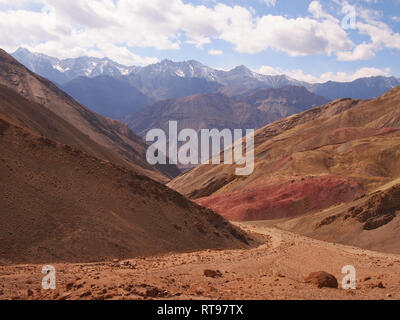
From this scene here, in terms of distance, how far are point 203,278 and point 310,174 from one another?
4183 cm

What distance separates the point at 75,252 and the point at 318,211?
33285 mm

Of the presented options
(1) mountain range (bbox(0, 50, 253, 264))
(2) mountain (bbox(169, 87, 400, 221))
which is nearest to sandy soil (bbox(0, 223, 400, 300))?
(1) mountain range (bbox(0, 50, 253, 264))

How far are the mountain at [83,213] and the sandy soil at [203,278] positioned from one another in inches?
71.5

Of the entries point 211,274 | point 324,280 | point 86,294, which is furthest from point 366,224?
point 86,294

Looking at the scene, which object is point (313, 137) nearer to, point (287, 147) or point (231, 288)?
point (287, 147)

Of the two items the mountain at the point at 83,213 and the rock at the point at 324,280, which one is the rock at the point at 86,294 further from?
the rock at the point at 324,280

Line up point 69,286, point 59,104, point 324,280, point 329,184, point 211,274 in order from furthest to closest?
point 59,104
point 329,184
point 211,274
point 324,280
point 69,286

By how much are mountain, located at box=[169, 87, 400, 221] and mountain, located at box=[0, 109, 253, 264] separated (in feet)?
70.7

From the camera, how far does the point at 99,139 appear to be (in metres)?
98.1

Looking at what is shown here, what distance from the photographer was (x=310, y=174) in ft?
173

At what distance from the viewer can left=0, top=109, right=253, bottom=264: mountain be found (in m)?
16.9

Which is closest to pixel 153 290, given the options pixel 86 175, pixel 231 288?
pixel 231 288

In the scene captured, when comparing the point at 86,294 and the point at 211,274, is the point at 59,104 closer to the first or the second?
the point at 211,274
